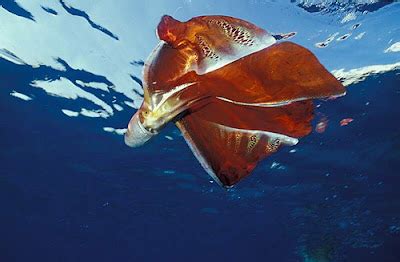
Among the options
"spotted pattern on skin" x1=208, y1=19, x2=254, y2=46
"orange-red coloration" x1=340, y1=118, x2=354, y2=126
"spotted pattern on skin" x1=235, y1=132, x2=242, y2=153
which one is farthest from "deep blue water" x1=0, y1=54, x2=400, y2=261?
"spotted pattern on skin" x1=208, y1=19, x2=254, y2=46

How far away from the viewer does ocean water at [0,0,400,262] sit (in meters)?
9.52

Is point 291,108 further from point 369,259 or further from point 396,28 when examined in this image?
point 369,259

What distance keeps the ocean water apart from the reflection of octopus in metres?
0.40

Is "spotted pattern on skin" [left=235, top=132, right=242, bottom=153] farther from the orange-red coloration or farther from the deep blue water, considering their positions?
the orange-red coloration

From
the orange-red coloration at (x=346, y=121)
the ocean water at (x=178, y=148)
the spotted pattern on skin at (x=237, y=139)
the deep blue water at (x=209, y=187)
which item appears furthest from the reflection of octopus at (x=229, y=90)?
the orange-red coloration at (x=346, y=121)

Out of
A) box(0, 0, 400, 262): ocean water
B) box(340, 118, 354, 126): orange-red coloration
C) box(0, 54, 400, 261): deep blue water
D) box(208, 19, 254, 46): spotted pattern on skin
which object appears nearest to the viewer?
box(208, 19, 254, 46): spotted pattern on skin

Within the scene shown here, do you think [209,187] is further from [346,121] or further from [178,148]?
[346,121]

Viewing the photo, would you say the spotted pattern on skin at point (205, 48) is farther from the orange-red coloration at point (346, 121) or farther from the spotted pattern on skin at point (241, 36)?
the orange-red coloration at point (346, 121)

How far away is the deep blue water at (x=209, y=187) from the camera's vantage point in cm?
1641

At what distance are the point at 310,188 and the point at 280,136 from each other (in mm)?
22326

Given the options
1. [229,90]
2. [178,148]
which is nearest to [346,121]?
[178,148]

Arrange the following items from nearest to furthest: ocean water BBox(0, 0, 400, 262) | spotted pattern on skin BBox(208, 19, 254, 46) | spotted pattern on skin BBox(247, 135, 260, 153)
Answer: spotted pattern on skin BBox(208, 19, 254, 46) → spotted pattern on skin BBox(247, 135, 260, 153) → ocean water BBox(0, 0, 400, 262)

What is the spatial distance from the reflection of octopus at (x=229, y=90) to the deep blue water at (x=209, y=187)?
11.1 m

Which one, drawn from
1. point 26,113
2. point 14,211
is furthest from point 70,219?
point 26,113
